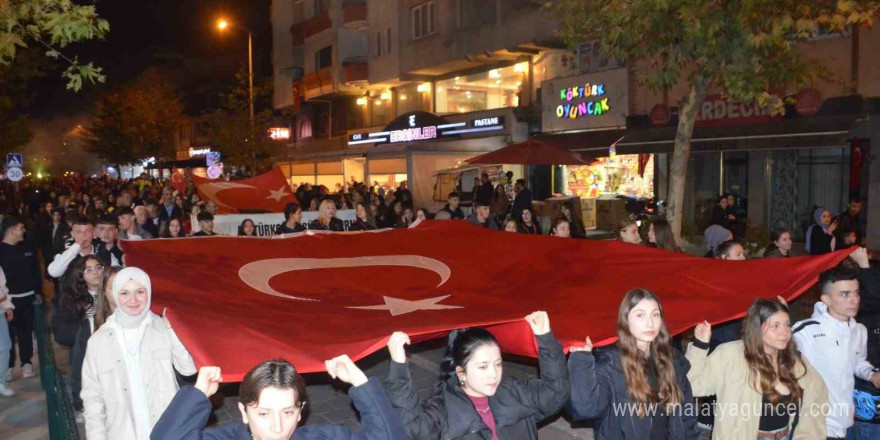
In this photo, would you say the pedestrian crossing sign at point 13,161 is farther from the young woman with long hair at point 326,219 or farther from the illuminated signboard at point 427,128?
the young woman with long hair at point 326,219

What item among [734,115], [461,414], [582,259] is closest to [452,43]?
[734,115]

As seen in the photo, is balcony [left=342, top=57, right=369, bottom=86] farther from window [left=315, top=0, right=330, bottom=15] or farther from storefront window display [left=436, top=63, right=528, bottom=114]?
window [left=315, top=0, right=330, bottom=15]

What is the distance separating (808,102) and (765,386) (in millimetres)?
13954

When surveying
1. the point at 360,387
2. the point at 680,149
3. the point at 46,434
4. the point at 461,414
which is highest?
the point at 680,149

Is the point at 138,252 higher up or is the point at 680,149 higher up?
the point at 680,149

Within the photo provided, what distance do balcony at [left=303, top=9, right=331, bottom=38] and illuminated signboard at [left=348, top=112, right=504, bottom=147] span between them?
40.5 ft

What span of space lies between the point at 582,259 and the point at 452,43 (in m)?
24.0

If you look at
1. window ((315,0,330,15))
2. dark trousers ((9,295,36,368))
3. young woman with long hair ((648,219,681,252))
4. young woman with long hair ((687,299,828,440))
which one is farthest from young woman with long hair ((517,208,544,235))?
window ((315,0,330,15))

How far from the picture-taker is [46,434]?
7.39 m

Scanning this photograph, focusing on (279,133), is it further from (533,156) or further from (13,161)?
(533,156)

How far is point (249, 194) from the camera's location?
16609mm

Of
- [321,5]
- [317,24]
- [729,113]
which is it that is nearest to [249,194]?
[729,113]

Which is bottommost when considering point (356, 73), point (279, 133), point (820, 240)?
point (820, 240)

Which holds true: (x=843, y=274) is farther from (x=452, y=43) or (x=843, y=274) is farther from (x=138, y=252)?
(x=452, y=43)
